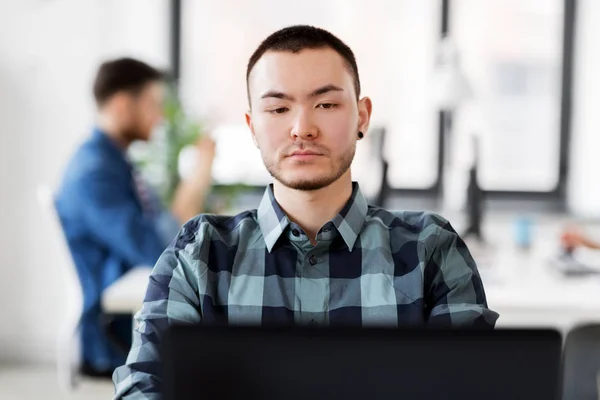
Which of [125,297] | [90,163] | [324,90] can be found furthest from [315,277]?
[90,163]

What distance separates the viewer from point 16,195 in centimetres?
376

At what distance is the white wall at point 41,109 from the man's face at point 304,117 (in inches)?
110

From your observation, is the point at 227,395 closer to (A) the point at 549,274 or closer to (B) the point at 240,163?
(A) the point at 549,274

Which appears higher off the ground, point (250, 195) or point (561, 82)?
point (561, 82)

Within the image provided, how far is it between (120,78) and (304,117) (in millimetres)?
1959

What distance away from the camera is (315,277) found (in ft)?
3.78

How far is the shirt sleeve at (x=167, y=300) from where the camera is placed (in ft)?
3.39

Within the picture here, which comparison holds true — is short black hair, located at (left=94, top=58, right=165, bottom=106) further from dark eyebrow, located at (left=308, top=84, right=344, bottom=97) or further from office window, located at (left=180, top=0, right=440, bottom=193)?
dark eyebrow, located at (left=308, top=84, right=344, bottom=97)

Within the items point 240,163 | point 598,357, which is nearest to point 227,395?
point 598,357

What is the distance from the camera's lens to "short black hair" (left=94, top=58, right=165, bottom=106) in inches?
113

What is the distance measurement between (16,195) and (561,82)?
2.81m

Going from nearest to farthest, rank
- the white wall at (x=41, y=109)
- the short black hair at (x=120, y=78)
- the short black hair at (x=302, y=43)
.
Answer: the short black hair at (x=302, y=43) → the short black hair at (x=120, y=78) → the white wall at (x=41, y=109)

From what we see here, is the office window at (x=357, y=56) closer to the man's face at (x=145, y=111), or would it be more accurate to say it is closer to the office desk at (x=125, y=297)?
the man's face at (x=145, y=111)

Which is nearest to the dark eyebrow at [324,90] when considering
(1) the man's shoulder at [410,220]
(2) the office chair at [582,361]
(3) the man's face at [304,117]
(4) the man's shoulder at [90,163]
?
(3) the man's face at [304,117]
